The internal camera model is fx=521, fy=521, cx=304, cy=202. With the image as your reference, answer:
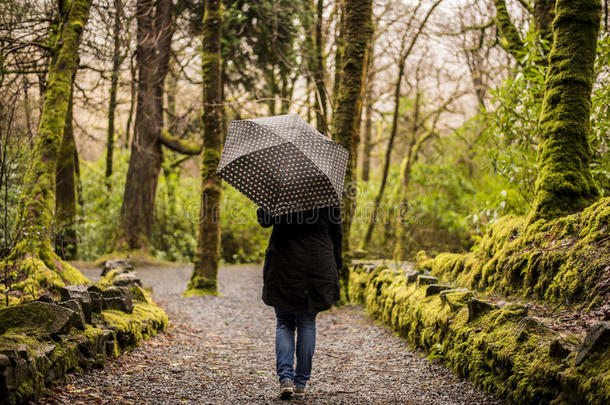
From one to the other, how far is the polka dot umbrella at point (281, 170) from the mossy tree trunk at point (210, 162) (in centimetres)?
604

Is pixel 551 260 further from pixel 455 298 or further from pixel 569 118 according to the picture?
pixel 569 118

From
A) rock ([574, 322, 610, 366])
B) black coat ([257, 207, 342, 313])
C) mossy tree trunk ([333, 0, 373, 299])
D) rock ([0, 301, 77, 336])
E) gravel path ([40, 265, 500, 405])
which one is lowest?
gravel path ([40, 265, 500, 405])

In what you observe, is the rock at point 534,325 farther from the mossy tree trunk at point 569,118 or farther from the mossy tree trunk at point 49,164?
the mossy tree trunk at point 49,164

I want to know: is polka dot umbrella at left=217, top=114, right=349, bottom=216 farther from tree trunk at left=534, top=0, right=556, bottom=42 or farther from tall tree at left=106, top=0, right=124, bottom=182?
tree trunk at left=534, top=0, right=556, bottom=42

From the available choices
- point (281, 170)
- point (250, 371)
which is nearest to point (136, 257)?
point (250, 371)

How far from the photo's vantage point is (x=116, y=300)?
5570mm

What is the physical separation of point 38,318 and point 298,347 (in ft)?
6.51

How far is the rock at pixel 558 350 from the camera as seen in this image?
3.12 m

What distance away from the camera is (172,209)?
19906 mm

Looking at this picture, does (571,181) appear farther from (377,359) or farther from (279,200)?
(279,200)

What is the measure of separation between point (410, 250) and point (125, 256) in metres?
8.72

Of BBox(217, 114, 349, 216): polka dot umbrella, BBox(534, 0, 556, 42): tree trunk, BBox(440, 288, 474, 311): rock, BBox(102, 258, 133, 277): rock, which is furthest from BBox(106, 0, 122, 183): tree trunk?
BBox(534, 0, 556, 42): tree trunk

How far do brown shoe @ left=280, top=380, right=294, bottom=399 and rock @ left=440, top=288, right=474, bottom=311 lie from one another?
1.81 metres

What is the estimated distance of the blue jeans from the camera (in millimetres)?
4219
